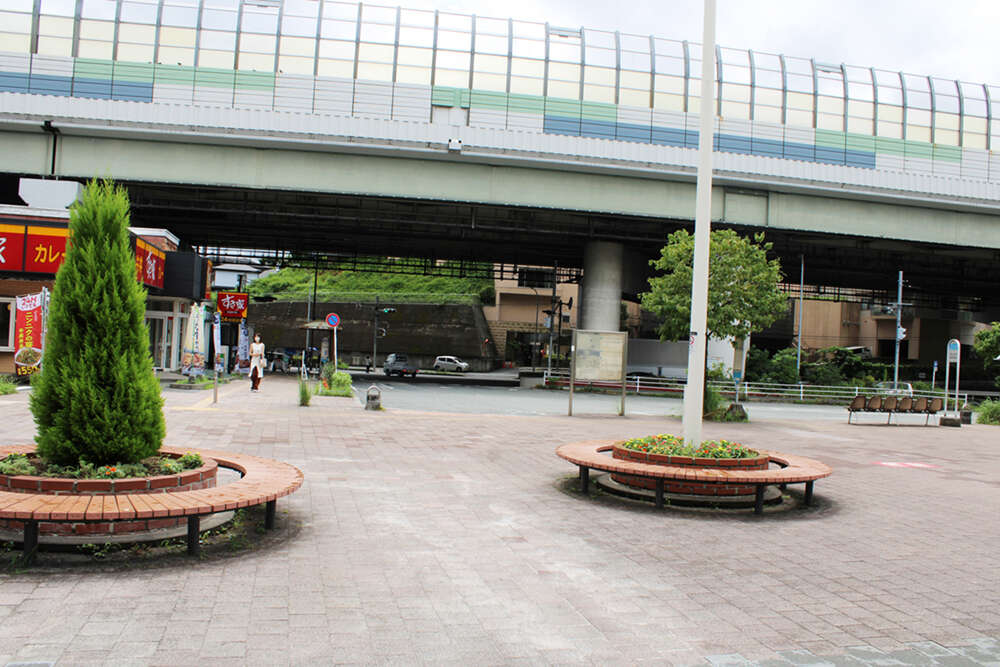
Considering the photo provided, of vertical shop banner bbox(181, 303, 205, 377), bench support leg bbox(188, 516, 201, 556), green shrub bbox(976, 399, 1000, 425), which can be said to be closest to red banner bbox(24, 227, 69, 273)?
vertical shop banner bbox(181, 303, 205, 377)

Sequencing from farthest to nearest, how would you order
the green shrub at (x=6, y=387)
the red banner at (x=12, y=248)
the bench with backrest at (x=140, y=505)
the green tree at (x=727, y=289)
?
the red banner at (x=12, y=248) < the green tree at (x=727, y=289) < the green shrub at (x=6, y=387) < the bench with backrest at (x=140, y=505)

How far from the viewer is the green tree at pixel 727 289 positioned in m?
20.9

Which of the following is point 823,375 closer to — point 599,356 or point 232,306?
point 599,356

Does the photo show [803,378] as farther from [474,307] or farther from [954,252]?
[474,307]

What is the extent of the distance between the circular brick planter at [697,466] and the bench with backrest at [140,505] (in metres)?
4.04

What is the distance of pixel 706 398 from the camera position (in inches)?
850

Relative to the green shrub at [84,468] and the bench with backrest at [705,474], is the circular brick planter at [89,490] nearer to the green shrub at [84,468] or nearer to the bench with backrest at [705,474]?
the green shrub at [84,468]

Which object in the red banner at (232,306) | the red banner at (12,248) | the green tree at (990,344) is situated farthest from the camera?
the green tree at (990,344)

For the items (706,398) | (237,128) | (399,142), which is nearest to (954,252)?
(706,398)

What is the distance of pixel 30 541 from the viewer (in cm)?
512

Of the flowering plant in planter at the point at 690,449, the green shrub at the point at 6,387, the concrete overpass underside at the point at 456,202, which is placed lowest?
the green shrub at the point at 6,387

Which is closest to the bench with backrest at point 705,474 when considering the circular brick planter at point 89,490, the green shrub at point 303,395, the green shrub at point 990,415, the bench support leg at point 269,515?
the bench support leg at point 269,515

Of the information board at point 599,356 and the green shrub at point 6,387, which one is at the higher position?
the information board at point 599,356

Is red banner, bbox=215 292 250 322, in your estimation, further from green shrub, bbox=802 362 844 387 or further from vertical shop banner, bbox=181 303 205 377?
green shrub, bbox=802 362 844 387
